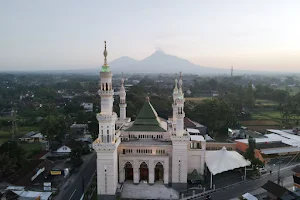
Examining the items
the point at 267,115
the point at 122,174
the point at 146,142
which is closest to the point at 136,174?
the point at 122,174

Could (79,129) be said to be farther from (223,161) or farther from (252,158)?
(252,158)

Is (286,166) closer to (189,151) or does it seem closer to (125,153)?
(189,151)

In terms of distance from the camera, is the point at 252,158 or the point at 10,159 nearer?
the point at 10,159

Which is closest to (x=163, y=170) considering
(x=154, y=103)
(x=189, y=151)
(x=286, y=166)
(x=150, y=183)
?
(x=150, y=183)

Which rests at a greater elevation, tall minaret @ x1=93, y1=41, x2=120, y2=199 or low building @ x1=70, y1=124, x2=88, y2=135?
tall minaret @ x1=93, y1=41, x2=120, y2=199

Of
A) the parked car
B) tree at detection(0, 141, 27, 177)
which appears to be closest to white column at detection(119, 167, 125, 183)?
tree at detection(0, 141, 27, 177)

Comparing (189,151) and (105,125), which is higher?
(105,125)

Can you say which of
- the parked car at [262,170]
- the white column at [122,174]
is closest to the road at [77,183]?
the white column at [122,174]

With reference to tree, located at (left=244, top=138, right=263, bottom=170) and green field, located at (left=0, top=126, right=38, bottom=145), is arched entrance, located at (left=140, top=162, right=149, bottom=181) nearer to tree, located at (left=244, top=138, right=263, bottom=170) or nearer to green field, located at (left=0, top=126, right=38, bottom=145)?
tree, located at (left=244, top=138, right=263, bottom=170)
